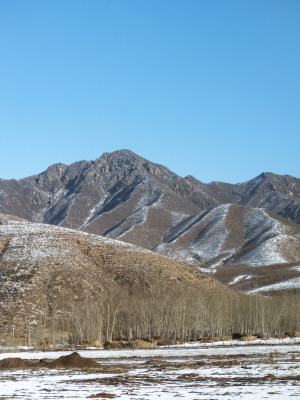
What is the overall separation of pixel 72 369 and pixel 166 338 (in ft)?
100

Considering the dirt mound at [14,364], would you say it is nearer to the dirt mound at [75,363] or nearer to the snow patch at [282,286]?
the dirt mound at [75,363]

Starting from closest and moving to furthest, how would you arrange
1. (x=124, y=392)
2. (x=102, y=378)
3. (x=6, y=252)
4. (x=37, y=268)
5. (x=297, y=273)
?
(x=124, y=392)
(x=102, y=378)
(x=37, y=268)
(x=6, y=252)
(x=297, y=273)

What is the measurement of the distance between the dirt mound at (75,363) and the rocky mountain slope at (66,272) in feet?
109

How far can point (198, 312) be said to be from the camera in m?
64.1

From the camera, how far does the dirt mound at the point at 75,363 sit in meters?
33.3

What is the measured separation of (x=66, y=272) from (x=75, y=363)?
4918 cm

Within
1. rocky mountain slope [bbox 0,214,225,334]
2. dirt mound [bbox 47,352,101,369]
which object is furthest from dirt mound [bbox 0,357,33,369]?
rocky mountain slope [bbox 0,214,225,334]

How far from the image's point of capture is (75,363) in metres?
33.7

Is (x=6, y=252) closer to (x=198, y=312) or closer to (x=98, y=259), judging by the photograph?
(x=98, y=259)

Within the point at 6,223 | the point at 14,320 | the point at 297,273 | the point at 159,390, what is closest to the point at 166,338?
the point at 14,320

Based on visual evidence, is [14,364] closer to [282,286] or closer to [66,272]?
[66,272]

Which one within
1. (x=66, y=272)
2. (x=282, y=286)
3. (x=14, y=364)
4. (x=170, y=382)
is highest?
(x=66, y=272)

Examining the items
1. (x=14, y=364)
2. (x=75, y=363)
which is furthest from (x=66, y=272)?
(x=75, y=363)

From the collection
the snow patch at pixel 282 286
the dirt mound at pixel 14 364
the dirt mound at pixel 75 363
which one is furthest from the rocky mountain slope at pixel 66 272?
the snow patch at pixel 282 286
